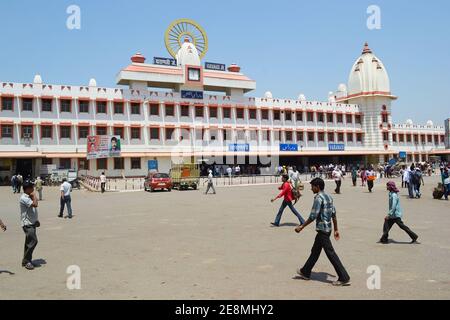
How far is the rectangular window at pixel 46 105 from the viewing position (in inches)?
1467

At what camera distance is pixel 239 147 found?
4594 centimetres

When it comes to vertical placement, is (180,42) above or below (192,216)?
above

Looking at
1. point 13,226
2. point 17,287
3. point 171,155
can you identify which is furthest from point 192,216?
point 171,155

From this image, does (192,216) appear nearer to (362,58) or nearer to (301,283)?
(301,283)

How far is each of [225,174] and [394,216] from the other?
1428 inches

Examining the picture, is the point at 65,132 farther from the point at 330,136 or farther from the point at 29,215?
the point at 330,136

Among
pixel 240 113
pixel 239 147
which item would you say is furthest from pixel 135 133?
pixel 240 113

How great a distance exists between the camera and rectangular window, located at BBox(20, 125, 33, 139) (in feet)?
119

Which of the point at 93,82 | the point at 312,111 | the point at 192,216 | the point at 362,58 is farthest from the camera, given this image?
the point at 362,58

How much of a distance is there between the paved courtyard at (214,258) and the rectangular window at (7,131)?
85.3ft

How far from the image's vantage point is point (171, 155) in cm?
4212

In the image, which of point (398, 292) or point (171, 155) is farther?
point (171, 155)
